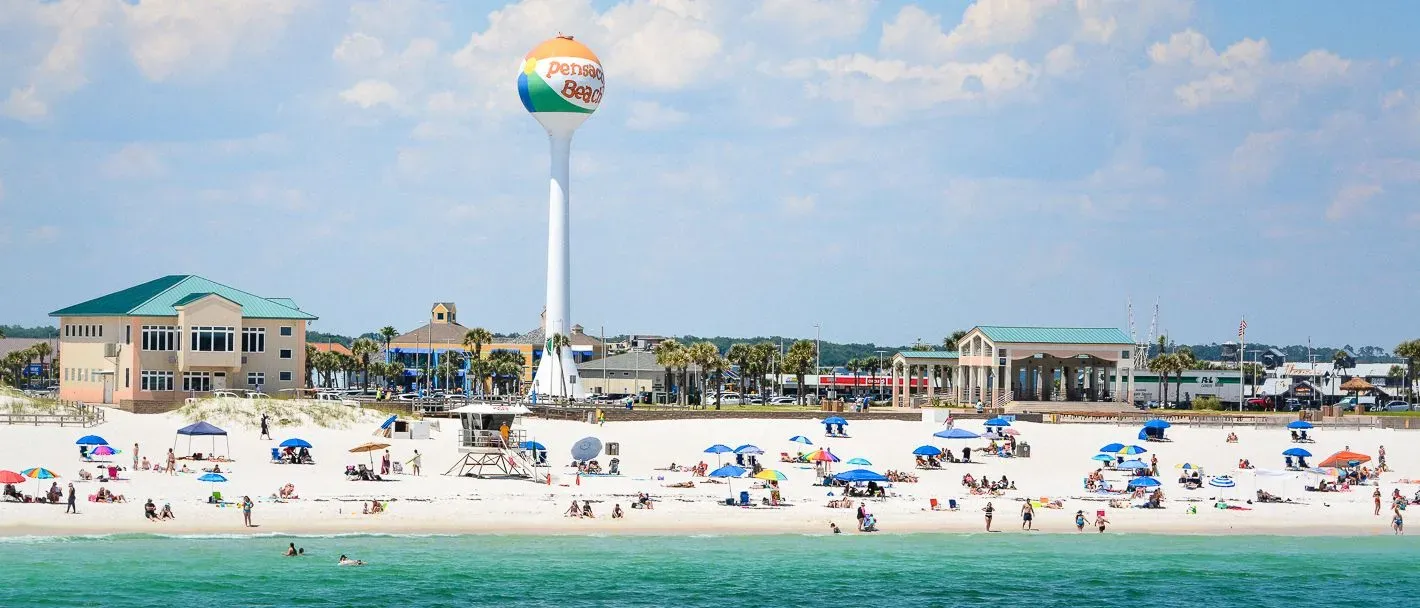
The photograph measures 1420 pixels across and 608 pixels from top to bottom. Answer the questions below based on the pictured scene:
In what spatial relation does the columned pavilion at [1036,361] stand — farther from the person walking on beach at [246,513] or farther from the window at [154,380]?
the person walking on beach at [246,513]

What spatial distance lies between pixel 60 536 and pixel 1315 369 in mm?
128111

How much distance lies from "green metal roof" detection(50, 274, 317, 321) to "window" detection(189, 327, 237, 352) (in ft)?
3.97

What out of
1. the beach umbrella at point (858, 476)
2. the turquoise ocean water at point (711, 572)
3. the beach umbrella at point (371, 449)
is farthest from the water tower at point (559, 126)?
the turquoise ocean water at point (711, 572)

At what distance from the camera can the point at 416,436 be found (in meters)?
54.9

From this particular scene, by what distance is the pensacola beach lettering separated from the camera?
268 feet

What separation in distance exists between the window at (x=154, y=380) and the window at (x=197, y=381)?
1.99ft

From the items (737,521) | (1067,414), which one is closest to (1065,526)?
(737,521)

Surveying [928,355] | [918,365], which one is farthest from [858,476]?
[918,365]

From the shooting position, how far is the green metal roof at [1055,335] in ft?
264

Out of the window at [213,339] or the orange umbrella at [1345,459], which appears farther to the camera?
the window at [213,339]

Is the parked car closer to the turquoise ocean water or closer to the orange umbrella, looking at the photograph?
the orange umbrella

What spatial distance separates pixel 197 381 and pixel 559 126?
27.1 meters

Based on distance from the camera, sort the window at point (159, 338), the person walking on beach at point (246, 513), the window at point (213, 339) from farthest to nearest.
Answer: the window at point (213, 339)
the window at point (159, 338)
the person walking on beach at point (246, 513)

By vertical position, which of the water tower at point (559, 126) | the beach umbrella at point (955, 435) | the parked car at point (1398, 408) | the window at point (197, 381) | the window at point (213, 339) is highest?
the water tower at point (559, 126)
